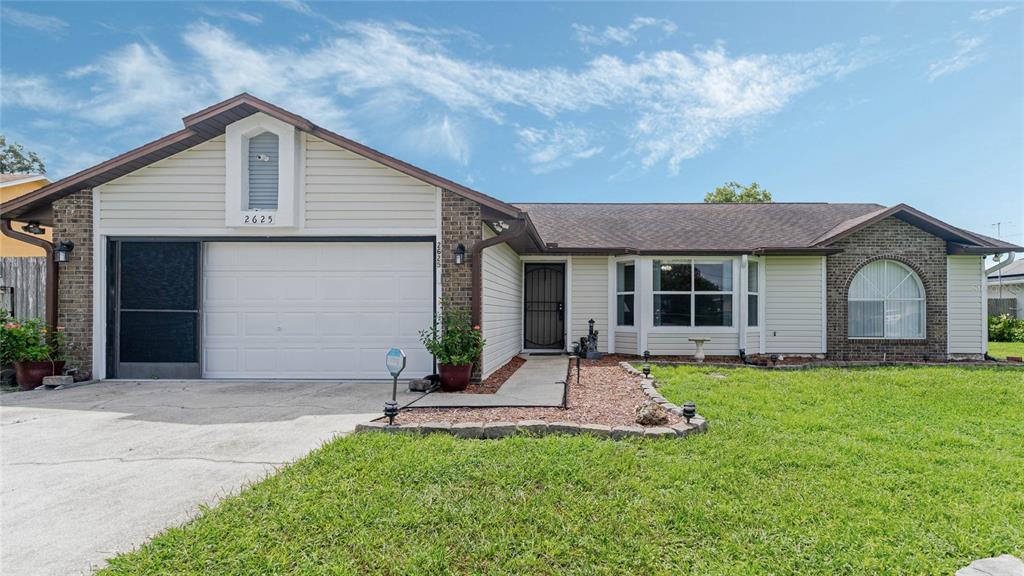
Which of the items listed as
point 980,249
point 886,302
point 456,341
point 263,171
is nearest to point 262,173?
point 263,171

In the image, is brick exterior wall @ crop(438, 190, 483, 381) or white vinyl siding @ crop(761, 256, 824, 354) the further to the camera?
white vinyl siding @ crop(761, 256, 824, 354)

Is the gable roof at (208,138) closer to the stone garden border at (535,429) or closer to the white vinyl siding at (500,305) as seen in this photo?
the white vinyl siding at (500,305)

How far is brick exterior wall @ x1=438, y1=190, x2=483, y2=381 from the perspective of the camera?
693 cm

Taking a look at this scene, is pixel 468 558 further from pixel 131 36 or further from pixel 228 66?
pixel 131 36

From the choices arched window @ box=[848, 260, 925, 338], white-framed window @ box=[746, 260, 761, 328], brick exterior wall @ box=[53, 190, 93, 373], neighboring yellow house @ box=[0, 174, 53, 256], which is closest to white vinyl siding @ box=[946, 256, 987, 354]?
arched window @ box=[848, 260, 925, 338]

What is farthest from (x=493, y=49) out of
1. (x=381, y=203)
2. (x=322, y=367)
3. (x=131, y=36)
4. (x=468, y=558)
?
(x=468, y=558)

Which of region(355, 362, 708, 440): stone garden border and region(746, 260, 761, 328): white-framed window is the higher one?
region(746, 260, 761, 328): white-framed window

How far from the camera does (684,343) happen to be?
10750 millimetres

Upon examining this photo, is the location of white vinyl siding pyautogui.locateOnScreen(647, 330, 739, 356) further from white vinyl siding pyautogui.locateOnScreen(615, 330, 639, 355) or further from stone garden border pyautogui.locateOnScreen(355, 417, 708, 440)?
stone garden border pyautogui.locateOnScreen(355, 417, 708, 440)

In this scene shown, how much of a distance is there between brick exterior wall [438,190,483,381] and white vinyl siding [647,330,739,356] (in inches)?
215

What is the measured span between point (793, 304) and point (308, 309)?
1053 centimetres

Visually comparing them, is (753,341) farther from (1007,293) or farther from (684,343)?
(1007,293)

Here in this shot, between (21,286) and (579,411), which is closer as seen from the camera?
(579,411)

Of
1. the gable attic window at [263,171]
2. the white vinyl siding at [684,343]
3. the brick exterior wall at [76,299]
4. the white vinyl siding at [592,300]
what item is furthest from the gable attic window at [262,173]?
the white vinyl siding at [684,343]
